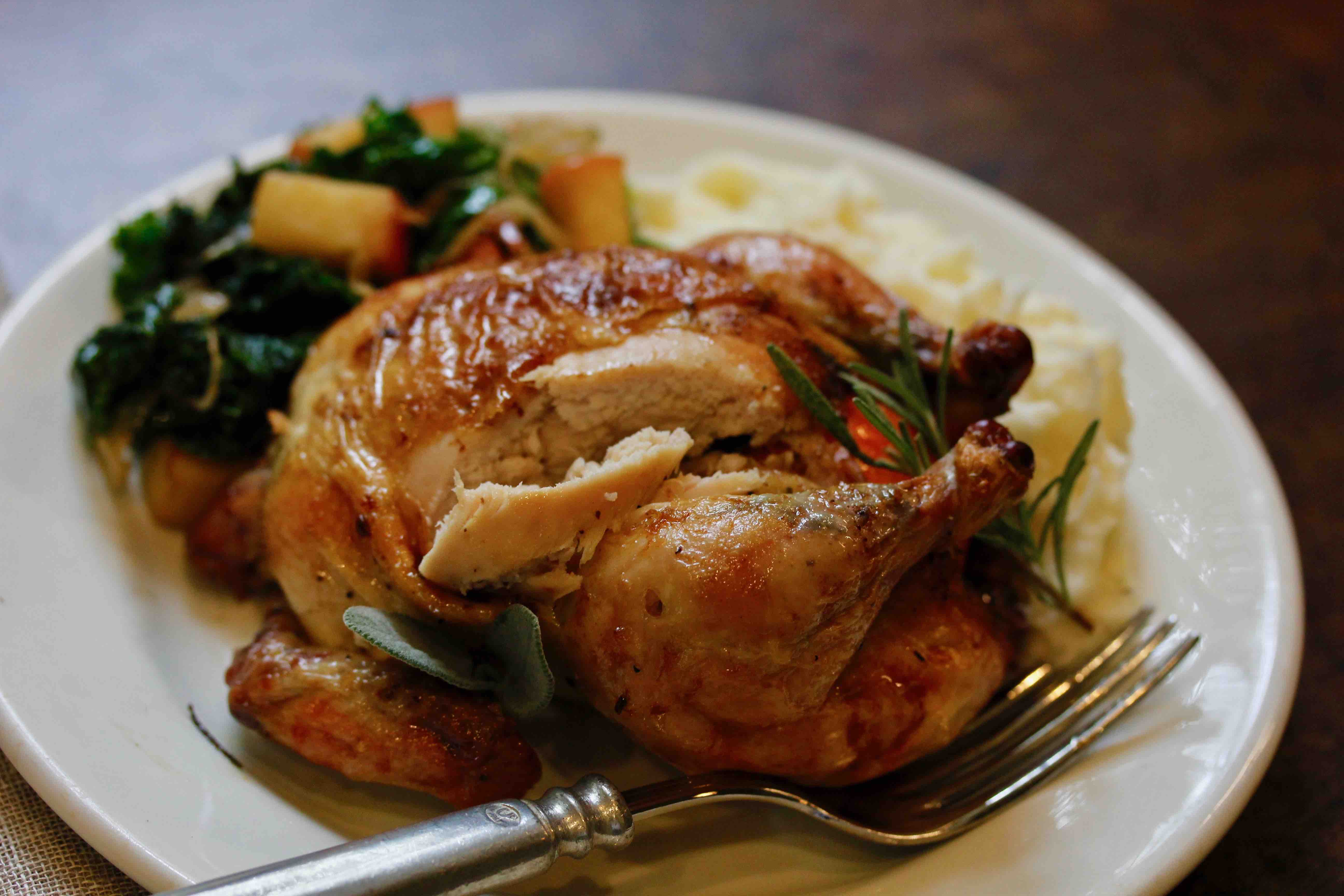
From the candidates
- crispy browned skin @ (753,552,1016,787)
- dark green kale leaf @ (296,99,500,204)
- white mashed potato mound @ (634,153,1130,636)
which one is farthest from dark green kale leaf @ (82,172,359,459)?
crispy browned skin @ (753,552,1016,787)

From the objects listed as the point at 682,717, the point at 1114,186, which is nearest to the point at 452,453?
the point at 682,717

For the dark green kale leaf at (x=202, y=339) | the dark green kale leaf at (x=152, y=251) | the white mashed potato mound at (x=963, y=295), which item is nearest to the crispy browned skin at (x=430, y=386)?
the dark green kale leaf at (x=202, y=339)

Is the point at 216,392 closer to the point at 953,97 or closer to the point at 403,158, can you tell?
the point at 403,158

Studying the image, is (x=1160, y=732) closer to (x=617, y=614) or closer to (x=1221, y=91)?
(x=617, y=614)

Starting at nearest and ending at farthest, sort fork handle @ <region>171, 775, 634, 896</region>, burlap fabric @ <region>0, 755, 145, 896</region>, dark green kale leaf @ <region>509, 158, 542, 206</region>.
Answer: fork handle @ <region>171, 775, 634, 896</region> → burlap fabric @ <region>0, 755, 145, 896</region> → dark green kale leaf @ <region>509, 158, 542, 206</region>

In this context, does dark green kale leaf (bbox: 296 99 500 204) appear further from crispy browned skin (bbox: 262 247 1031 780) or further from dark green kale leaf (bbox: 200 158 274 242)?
crispy browned skin (bbox: 262 247 1031 780)

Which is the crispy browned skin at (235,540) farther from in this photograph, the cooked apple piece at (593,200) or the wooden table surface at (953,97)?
the wooden table surface at (953,97)
